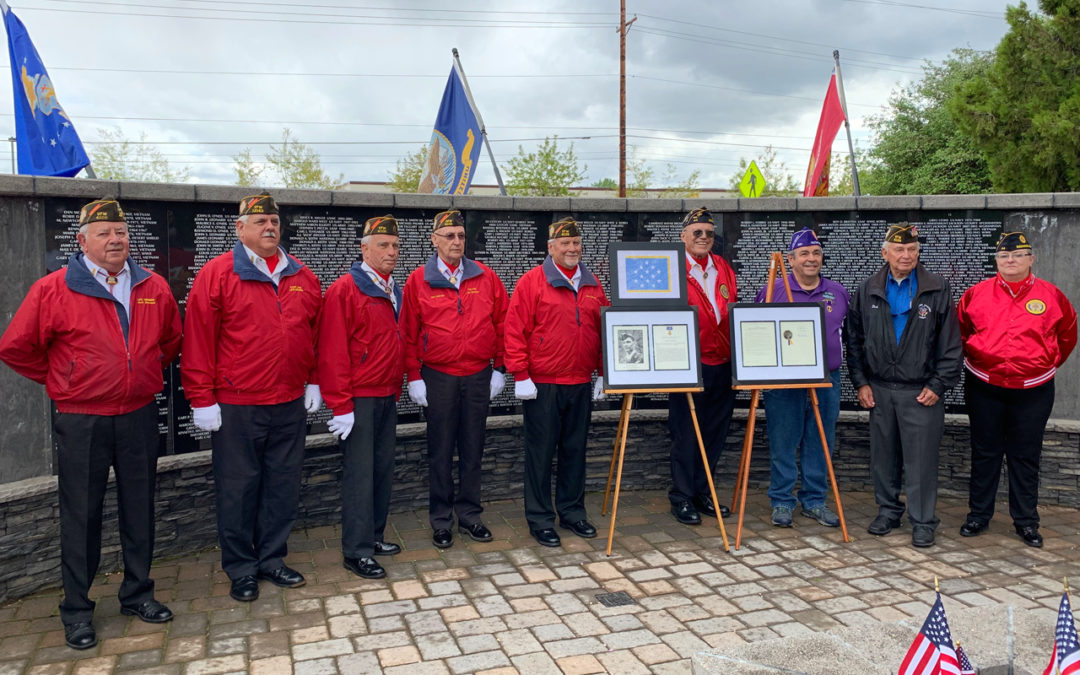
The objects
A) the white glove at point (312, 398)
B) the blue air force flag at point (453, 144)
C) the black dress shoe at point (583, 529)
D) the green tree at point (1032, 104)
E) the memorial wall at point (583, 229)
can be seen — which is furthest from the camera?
the green tree at point (1032, 104)

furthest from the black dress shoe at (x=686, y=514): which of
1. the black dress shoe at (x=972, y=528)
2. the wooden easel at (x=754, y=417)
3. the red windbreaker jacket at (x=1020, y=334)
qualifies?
the red windbreaker jacket at (x=1020, y=334)

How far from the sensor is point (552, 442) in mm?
5535

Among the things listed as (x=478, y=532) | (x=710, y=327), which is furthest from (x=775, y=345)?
(x=478, y=532)

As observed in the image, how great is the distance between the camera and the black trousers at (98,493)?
399 cm

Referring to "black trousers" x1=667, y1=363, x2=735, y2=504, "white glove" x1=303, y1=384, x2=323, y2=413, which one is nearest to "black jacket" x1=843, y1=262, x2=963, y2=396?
"black trousers" x1=667, y1=363, x2=735, y2=504

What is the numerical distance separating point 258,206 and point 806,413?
4004mm

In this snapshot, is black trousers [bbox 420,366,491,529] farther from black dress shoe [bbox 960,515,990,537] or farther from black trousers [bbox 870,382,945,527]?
black dress shoe [bbox 960,515,990,537]

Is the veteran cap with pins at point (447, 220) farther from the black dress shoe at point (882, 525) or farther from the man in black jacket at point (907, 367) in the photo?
the black dress shoe at point (882, 525)

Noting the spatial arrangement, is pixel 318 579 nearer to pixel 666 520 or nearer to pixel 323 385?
pixel 323 385

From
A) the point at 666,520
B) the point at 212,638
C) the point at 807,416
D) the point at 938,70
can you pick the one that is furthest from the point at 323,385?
the point at 938,70

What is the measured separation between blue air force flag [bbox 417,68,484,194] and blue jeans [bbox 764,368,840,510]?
457cm

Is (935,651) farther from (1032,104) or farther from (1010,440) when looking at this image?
(1032,104)

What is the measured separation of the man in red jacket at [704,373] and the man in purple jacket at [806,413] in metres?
0.36

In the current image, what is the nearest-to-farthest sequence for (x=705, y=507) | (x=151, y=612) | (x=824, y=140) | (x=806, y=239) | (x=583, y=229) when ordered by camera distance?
(x=151, y=612)
(x=806, y=239)
(x=705, y=507)
(x=583, y=229)
(x=824, y=140)
